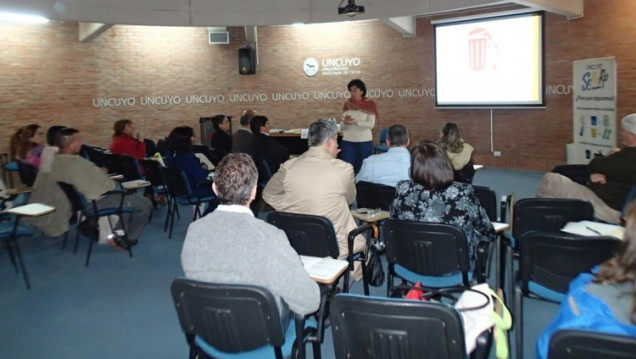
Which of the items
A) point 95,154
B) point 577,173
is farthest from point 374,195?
point 95,154

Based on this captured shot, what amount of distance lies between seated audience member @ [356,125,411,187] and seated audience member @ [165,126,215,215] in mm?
2477

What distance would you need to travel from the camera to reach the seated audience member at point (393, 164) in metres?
5.07

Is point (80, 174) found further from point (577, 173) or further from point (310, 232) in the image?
point (577, 173)

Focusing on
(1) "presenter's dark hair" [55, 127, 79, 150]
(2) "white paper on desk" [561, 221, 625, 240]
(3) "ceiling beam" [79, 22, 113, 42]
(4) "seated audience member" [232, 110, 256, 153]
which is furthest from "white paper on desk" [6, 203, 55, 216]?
(3) "ceiling beam" [79, 22, 113, 42]

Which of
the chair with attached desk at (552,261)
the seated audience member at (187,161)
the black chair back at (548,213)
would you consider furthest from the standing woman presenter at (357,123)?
the chair with attached desk at (552,261)

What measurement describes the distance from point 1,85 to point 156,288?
24.8ft

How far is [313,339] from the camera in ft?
9.41

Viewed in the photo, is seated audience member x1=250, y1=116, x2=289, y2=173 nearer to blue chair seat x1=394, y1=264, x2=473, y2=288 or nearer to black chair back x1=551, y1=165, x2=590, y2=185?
black chair back x1=551, y1=165, x2=590, y2=185

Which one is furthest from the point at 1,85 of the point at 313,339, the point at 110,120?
the point at 313,339

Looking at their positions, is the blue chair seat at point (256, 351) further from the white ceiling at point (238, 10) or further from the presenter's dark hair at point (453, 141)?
the white ceiling at point (238, 10)

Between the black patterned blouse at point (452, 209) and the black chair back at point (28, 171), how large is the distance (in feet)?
18.3

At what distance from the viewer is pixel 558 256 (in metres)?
3.21

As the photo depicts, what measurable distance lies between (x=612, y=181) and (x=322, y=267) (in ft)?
9.52

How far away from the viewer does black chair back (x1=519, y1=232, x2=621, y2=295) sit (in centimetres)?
307
